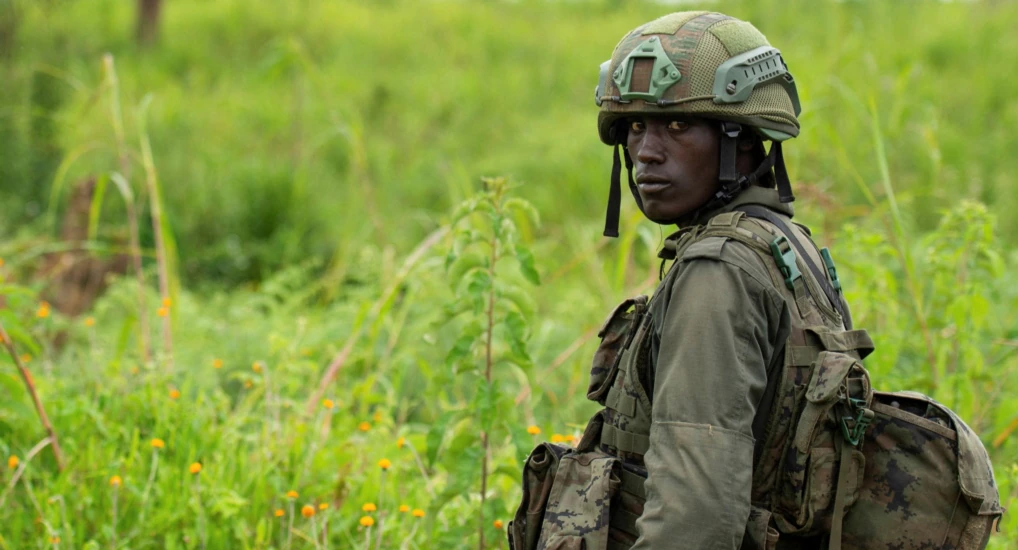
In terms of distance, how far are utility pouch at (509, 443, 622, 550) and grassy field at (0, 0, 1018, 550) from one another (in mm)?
759

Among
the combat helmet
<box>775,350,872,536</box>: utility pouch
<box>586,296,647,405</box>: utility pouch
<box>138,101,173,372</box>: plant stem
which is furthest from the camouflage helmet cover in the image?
<box>138,101,173,372</box>: plant stem

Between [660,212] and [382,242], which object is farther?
[382,242]

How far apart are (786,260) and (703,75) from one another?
16.0 inches

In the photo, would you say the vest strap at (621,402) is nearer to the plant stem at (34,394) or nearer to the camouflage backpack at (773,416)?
the camouflage backpack at (773,416)

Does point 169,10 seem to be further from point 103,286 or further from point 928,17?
point 928,17

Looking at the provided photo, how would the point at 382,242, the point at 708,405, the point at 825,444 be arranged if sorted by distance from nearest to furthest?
the point at 708,405, the point at 825,444, the point at 382,242

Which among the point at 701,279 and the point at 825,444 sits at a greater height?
the point at 701,279

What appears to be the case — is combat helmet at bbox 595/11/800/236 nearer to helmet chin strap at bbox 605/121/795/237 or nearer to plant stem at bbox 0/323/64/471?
helmet chin strap at bbox 605/121/795/237

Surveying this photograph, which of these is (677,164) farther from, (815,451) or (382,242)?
(382,242)

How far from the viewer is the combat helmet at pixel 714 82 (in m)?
1.90

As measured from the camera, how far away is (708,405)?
1.62 metres

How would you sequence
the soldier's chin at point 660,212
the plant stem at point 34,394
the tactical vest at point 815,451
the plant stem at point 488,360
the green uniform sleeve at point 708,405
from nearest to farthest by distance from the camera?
the green uniform sleeve at point 708,405 < the tactical vest at point 815,451 < the soldier's chin at point 660,212 < the plant stem at point 488,360 < the plant stem at point 34,394

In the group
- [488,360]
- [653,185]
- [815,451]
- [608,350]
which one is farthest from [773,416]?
[488,360]

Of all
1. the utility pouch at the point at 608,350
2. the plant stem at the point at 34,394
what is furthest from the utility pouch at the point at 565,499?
the plant stem at the point at 34,394
